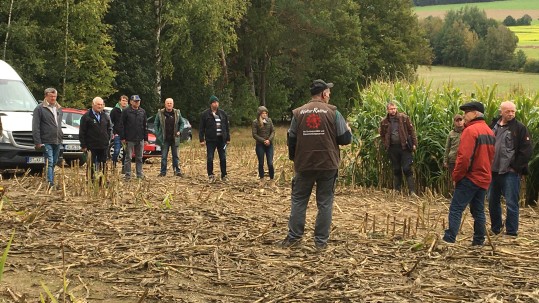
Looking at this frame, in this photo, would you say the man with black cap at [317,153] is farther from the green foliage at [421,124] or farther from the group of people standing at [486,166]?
the green foliage at [421,124]

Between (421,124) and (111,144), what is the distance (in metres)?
7.94

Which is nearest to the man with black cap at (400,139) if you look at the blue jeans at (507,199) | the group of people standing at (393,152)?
the group of people standing at (393,152)

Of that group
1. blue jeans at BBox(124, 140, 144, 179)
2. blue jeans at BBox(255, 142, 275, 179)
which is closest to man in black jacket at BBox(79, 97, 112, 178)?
blue jeans at BBox(124, 140, 144, 179)

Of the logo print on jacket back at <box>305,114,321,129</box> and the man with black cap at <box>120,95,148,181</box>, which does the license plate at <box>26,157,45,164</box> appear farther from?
the logo print on jacket back at <box>305,114,321,129</box>

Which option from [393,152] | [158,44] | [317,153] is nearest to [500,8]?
[158,44]

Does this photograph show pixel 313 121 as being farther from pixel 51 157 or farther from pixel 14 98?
pixel 14 98

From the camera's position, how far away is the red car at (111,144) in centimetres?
2131

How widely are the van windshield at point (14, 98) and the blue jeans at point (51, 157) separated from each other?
3183mm

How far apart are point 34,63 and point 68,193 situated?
82.3ft

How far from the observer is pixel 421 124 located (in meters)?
16.4

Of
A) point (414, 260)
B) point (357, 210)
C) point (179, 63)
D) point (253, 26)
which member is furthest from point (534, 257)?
point (253, 26)

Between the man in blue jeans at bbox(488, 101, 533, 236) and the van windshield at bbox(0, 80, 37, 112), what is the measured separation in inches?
402

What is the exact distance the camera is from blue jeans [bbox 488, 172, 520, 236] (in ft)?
35.7

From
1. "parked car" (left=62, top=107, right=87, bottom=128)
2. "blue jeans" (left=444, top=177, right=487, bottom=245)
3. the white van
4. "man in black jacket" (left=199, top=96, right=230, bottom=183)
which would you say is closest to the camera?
"blue jeans" (left=444, top=177, right=487, bottom=245)
